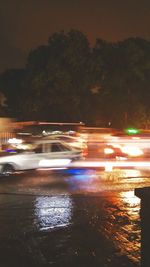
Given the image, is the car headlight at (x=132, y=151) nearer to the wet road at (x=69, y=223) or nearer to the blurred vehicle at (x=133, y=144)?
the blurred vehicle at (x=133, y=144)

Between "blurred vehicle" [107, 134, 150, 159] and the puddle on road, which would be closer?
the puddle on road

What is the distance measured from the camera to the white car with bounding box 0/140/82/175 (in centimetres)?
1730

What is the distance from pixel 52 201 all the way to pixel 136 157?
4.44 m

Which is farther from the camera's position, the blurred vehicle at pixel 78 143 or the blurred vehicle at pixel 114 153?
the blurred vehicle at pixel 78 143

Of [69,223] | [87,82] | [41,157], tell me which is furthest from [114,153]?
[87,82]

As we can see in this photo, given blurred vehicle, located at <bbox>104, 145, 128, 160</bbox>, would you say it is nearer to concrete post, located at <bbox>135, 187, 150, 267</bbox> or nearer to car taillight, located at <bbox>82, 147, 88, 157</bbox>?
car taillight, located at <bbox>82, 147, 88, 157</bbox>

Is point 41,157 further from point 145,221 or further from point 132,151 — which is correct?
point 145,221

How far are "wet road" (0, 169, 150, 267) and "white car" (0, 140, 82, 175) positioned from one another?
0.76m

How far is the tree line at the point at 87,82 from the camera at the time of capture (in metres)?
49.0

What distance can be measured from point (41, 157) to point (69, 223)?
804cm

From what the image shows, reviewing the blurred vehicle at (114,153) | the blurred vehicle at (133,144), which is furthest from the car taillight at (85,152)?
the blurred vehicle at (133,144)

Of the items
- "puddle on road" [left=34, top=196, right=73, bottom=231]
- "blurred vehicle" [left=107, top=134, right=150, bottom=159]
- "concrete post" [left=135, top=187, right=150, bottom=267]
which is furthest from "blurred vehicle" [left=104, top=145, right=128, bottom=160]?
"concrete post" [left=135, top=187, right=150, bottom=267]

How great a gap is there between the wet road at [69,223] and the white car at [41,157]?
0.76 m

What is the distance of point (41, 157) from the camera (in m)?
17.6
